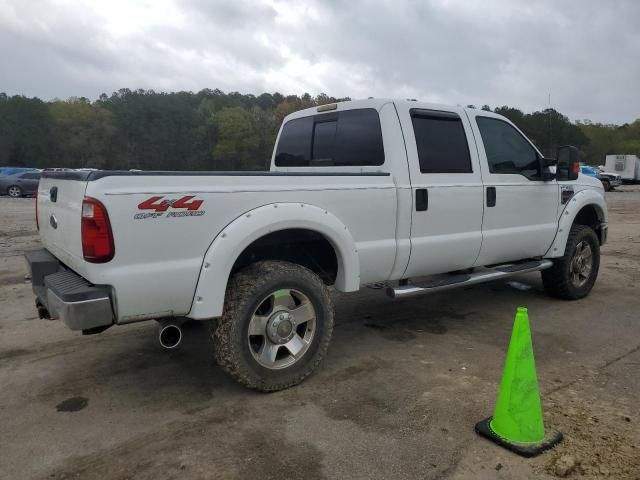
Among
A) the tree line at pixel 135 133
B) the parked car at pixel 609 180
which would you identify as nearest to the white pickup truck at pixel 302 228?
the parked car at pixel 609 180

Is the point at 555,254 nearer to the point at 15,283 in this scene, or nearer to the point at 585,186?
the point at 585,186

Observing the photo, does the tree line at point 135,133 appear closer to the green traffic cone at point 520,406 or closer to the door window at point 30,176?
the door window at point 30,176

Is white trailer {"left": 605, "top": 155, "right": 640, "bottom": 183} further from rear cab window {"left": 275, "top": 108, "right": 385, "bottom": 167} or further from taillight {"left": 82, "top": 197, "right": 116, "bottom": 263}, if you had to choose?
taillight {"left": 82, "top": 197, "right": 116, "bottom": 263}

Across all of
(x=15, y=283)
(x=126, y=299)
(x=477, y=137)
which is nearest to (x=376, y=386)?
(x=126, y=299)

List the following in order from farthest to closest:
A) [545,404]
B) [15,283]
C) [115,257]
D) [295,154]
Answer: [15,283] → [295,154] → [545,404] → [115,257]

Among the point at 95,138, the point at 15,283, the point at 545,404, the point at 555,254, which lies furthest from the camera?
the point at 95,138

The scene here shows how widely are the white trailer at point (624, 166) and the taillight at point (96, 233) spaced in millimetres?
41792

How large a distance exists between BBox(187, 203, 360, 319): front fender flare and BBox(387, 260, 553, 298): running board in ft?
2.14

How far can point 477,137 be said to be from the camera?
4.82 m

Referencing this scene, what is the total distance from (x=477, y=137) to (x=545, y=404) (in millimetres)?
2460

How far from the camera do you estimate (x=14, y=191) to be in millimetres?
23859

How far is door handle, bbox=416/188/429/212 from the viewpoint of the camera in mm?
4195

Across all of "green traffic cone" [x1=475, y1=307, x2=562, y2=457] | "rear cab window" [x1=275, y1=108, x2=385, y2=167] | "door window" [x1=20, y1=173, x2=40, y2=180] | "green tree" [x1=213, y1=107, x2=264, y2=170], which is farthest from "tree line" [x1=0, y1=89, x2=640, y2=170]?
"green traffic cone" [x1=475, y1=307, x2=562, y2=457]

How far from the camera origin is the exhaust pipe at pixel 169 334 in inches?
128
